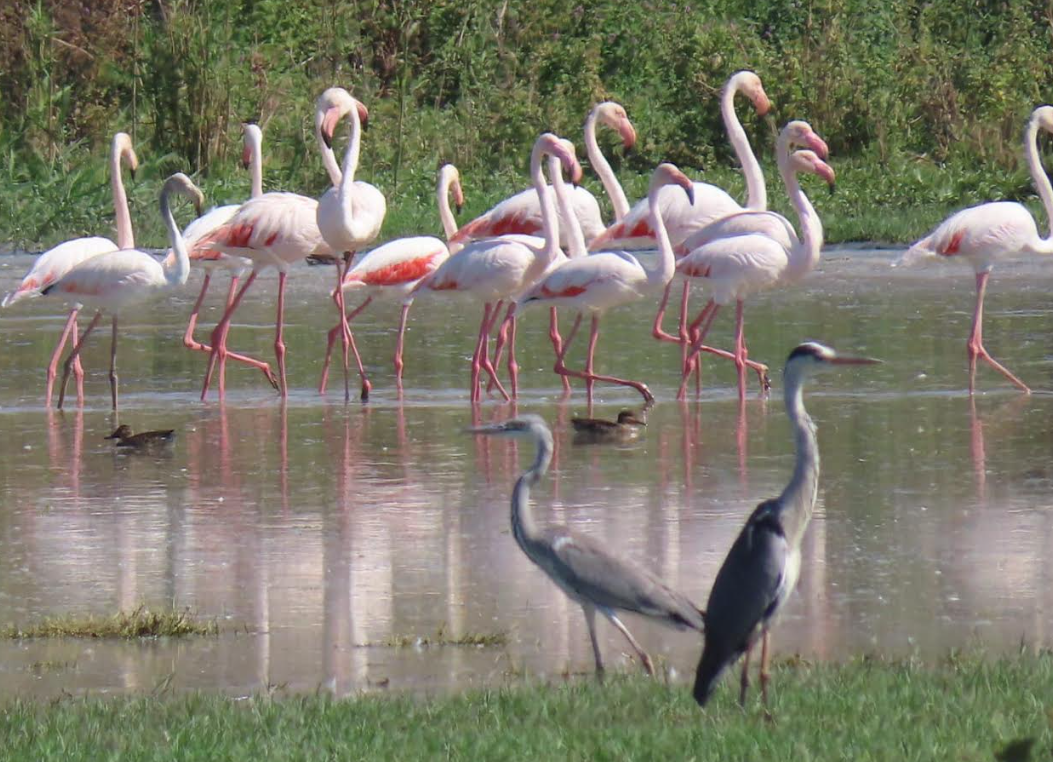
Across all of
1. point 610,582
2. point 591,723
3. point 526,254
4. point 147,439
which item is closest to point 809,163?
point 526,254

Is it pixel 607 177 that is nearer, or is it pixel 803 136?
pixel 803 136

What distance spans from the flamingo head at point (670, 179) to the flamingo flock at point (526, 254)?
0.01 metres

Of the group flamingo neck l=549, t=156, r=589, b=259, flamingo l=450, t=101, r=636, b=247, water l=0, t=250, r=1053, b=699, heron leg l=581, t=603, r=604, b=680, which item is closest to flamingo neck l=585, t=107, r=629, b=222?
flamingo l=450, t=101, r=636, b=247

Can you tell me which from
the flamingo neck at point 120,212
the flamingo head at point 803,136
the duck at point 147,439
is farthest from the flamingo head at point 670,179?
the duck at point 147,439

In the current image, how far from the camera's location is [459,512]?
7980 millimetres

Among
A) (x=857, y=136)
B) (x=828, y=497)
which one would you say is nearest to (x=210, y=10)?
(x=857, y=136)

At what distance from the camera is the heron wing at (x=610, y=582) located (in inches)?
211

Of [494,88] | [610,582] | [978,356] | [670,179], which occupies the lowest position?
[610,582]

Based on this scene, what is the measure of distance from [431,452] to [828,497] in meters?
2.18

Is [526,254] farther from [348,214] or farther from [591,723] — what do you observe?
[591,723]

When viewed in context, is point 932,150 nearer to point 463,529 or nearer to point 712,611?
point 463,529

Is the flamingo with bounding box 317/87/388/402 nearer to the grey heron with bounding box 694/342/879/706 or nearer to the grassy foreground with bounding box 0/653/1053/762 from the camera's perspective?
the grassy foreground with bounding box 0/653/1053/762

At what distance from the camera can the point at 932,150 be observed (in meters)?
21.6

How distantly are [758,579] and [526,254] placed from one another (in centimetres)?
691
